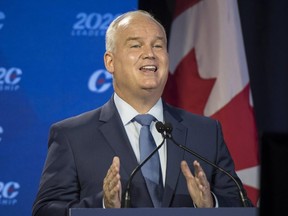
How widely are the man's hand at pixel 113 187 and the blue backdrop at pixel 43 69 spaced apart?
1706 mm

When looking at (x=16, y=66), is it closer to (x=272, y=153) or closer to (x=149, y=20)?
(x=149, y=20)

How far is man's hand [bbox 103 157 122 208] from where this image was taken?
1.93 m

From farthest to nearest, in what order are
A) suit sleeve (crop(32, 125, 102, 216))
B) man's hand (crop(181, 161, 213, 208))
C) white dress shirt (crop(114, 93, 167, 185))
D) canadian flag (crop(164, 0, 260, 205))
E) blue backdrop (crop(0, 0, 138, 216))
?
canadian flag (crop(164, 0, 260, 205)) < blue backdrop (crop(0, 0, 138, 216)) < white dress shirt (crop(114, 93, 167, 185)) < suit sleeve (crop(32, 125, 102, 216)) < man's hand (crop(181, 161, 213, 208))

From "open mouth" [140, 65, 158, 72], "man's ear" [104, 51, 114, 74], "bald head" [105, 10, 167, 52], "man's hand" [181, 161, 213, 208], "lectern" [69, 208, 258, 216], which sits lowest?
"lectern" [69, 208, 258, 216]

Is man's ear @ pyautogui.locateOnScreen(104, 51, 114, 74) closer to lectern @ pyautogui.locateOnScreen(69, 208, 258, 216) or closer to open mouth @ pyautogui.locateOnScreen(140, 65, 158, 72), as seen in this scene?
open mouth @ pyautogui.locateOnScreen(140, 65, 158, 72)

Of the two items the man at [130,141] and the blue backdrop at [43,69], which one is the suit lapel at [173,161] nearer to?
the man at [130,141]

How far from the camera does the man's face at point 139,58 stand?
8.30 feet

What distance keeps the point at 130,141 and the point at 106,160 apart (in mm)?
125

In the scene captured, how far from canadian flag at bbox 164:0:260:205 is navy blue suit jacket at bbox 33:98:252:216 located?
3.95 ft

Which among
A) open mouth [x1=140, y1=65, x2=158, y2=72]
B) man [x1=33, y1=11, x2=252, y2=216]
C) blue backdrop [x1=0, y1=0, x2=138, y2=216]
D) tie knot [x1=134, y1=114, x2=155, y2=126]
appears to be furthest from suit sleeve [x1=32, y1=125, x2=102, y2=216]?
blue backdrop [x1=0, y1=0, x2=138, y2=216]

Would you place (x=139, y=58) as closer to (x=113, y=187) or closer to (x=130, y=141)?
(x=130, y=141)

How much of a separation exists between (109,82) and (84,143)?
1290mm

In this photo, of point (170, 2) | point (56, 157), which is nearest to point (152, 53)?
point (56, 157)

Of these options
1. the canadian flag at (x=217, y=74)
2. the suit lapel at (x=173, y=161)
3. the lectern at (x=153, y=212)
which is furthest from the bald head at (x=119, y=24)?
the canadian flag at (x=217, y=74)
